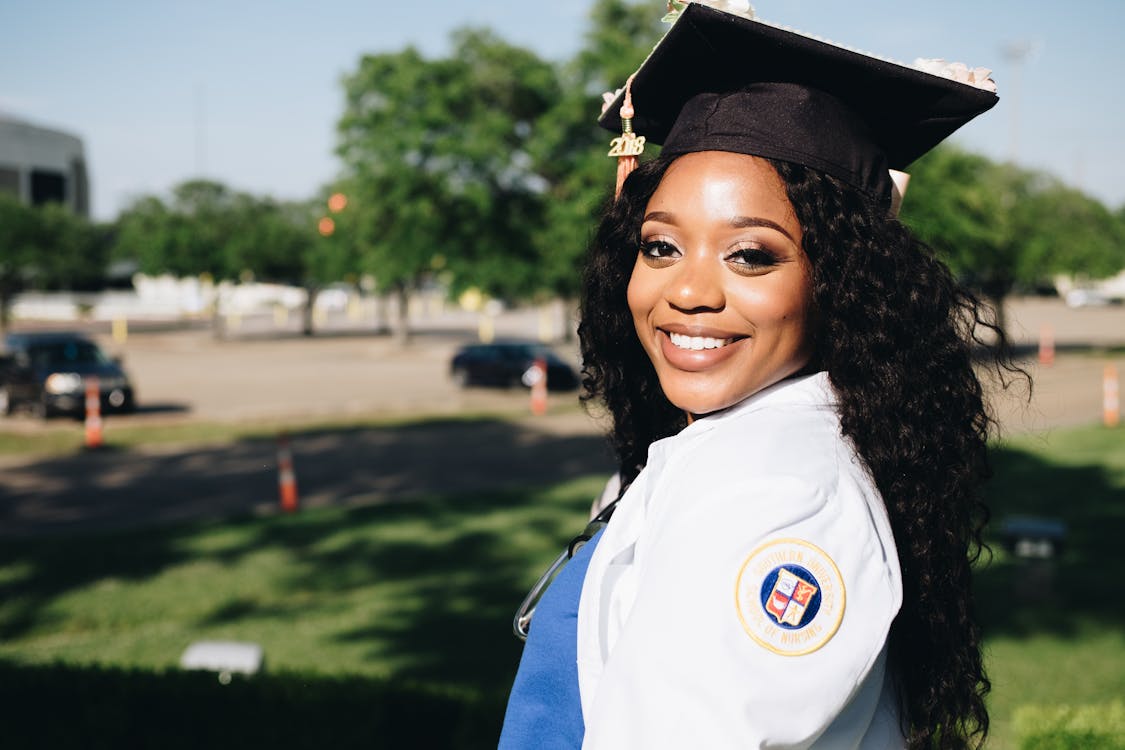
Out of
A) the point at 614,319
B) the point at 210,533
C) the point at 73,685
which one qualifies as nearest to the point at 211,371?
the point at 210,533

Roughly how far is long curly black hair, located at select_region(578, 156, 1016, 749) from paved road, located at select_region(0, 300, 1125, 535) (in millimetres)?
272

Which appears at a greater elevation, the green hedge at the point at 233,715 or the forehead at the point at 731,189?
the forehead at the point at 731,189

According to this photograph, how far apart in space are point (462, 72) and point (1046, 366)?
17.1m

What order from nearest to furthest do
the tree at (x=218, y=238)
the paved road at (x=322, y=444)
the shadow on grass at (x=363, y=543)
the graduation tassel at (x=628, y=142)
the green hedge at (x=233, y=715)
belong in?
the graduation tassel at (x=628, y=142) < the green hedge at (x=233, y=715) < the shadow on grass at (x=363, y=543) < the paved road at (x=322, y=444) < the tree at (x=218, y=238)

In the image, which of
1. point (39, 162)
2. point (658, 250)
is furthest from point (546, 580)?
point (39, 162)

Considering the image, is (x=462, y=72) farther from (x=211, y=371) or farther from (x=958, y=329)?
(x=958, y=329)

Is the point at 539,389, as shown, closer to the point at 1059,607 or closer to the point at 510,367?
the point at 510,367

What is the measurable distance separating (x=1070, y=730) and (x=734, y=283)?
2.60 meters

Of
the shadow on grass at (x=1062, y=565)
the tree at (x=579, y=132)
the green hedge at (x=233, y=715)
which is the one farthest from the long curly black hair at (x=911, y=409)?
the tree at (x=579, y=132)

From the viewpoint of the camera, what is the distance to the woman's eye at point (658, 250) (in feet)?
5.01

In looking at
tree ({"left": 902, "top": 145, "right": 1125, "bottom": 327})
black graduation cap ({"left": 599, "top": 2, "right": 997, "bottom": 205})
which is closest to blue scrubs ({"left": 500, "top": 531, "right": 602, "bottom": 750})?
black graduation cap ({"left": 599, "top": 2, "right": 997, "bottom": 205})

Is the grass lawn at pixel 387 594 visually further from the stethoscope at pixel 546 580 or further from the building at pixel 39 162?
the building at pixel 39 162

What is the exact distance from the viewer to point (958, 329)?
5.21 feet

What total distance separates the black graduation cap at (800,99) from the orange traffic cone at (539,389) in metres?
16.6
